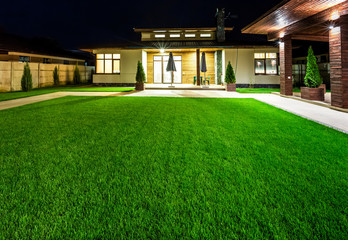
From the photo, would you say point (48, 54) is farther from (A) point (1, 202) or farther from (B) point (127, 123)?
(A) point (1, 202)

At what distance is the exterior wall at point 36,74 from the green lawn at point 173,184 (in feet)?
40.4

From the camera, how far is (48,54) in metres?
24.0

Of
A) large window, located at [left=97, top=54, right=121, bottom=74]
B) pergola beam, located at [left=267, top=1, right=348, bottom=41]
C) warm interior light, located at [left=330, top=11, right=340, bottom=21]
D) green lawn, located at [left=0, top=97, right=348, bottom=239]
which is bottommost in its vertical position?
green lawn, located at [left=0, top=97, right=348, bottom=239]

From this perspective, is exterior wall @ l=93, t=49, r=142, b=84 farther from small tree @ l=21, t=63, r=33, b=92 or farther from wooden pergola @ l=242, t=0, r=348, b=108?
wooden pergola @ l=242, t=0, r=348, b=108

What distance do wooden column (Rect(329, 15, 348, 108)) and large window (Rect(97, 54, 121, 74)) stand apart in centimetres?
1560

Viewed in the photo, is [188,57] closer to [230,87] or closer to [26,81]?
[230,87]

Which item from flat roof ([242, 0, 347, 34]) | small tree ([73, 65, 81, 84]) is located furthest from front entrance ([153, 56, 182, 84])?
flat roof ([242, 0, 347, 34])

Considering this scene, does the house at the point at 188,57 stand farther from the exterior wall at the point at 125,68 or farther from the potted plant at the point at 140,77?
the potted plant at the point at 140,77

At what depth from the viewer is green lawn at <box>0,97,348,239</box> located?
156cm

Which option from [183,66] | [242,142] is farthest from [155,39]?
[242,142]

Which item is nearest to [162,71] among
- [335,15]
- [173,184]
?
[335,15]

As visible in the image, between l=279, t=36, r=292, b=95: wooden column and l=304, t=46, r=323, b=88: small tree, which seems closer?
l=304, t=46, r=323, b=88: small tree

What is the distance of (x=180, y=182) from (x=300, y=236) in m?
1.12

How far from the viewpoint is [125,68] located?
1842cm
